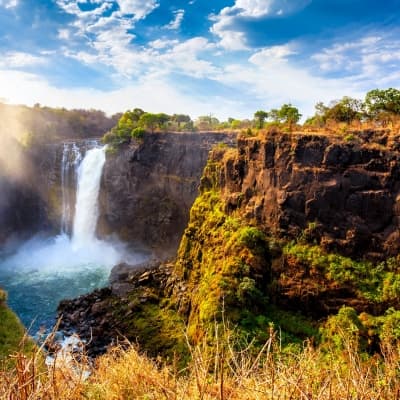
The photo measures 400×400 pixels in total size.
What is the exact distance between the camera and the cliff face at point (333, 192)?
48.4ft

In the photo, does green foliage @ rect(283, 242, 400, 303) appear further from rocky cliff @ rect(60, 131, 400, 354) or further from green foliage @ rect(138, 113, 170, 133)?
green foliage @ rect(138, 113, 170, 133)

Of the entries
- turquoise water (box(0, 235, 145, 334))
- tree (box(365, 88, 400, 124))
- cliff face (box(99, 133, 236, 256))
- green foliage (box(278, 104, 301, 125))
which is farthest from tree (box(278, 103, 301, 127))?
turquoise water (box(0, 235, 145, 334))

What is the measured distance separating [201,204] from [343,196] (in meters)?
10.1

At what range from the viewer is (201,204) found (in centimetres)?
2317

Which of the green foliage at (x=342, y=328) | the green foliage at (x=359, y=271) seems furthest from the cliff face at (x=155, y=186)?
the green foliage at (x=342, y=328)

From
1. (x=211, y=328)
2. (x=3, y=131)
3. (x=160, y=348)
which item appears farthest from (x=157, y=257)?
(x=3, y=131)

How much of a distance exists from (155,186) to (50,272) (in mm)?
13587

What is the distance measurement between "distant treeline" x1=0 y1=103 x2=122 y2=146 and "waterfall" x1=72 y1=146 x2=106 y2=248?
28.7ft

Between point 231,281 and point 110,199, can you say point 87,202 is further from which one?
point 231,281

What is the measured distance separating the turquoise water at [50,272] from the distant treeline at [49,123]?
1382 cm

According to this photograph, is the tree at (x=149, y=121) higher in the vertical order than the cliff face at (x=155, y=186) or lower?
higher

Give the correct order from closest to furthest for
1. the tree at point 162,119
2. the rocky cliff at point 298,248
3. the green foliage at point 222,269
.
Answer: the rocky cliff at point 298,248
the green foliage at point 222,269
the tree at point 162,119

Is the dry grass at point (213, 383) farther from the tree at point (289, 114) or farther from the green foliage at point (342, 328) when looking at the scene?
the tree at point (289, 114)

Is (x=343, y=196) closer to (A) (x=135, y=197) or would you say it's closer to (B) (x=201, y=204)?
(B) (x=201, y=204)
